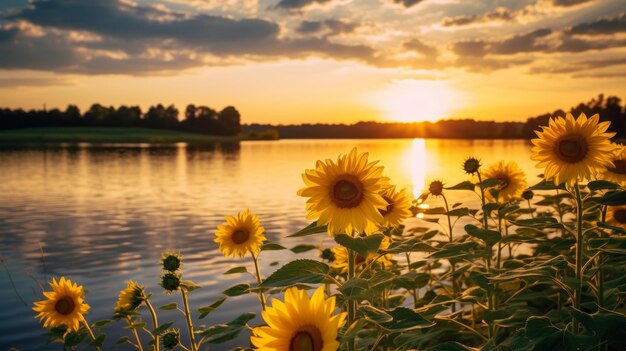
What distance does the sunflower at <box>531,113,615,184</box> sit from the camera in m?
3.26

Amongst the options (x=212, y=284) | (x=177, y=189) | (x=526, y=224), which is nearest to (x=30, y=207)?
(x=177, y=189)

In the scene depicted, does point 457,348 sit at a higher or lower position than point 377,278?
lower

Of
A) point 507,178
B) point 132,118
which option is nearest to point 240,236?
point 507,178

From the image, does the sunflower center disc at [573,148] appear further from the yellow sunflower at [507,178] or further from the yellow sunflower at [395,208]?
the yellow sunflower at [507,178]

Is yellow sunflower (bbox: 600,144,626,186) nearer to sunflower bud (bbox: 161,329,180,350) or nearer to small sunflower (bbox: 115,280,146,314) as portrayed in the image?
sunflower bud (bbox: 161,329,180,350)

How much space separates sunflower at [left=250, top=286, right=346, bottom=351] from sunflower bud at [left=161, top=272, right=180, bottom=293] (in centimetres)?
217

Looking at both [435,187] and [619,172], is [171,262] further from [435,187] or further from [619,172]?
[619,172]

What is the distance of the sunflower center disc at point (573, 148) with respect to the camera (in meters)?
3.29

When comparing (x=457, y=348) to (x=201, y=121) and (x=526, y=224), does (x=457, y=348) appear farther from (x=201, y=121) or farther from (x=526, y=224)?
(x=201, y=121)

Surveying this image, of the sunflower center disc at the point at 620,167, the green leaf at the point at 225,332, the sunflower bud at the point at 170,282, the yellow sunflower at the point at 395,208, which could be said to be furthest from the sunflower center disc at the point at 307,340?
the sunflower center disc at the point at 620,167

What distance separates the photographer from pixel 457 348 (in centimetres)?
250

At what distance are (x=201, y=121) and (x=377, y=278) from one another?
490 feet

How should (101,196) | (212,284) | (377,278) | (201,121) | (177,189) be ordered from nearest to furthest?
(377,278), (212,284), (101,196), (177,189), (201,121)

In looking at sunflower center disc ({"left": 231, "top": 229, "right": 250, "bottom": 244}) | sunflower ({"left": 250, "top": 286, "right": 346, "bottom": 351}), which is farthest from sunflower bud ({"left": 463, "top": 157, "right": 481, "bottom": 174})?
sunflower ({"left": 250, "top": 286, "right": 346, "bottom": 351})
